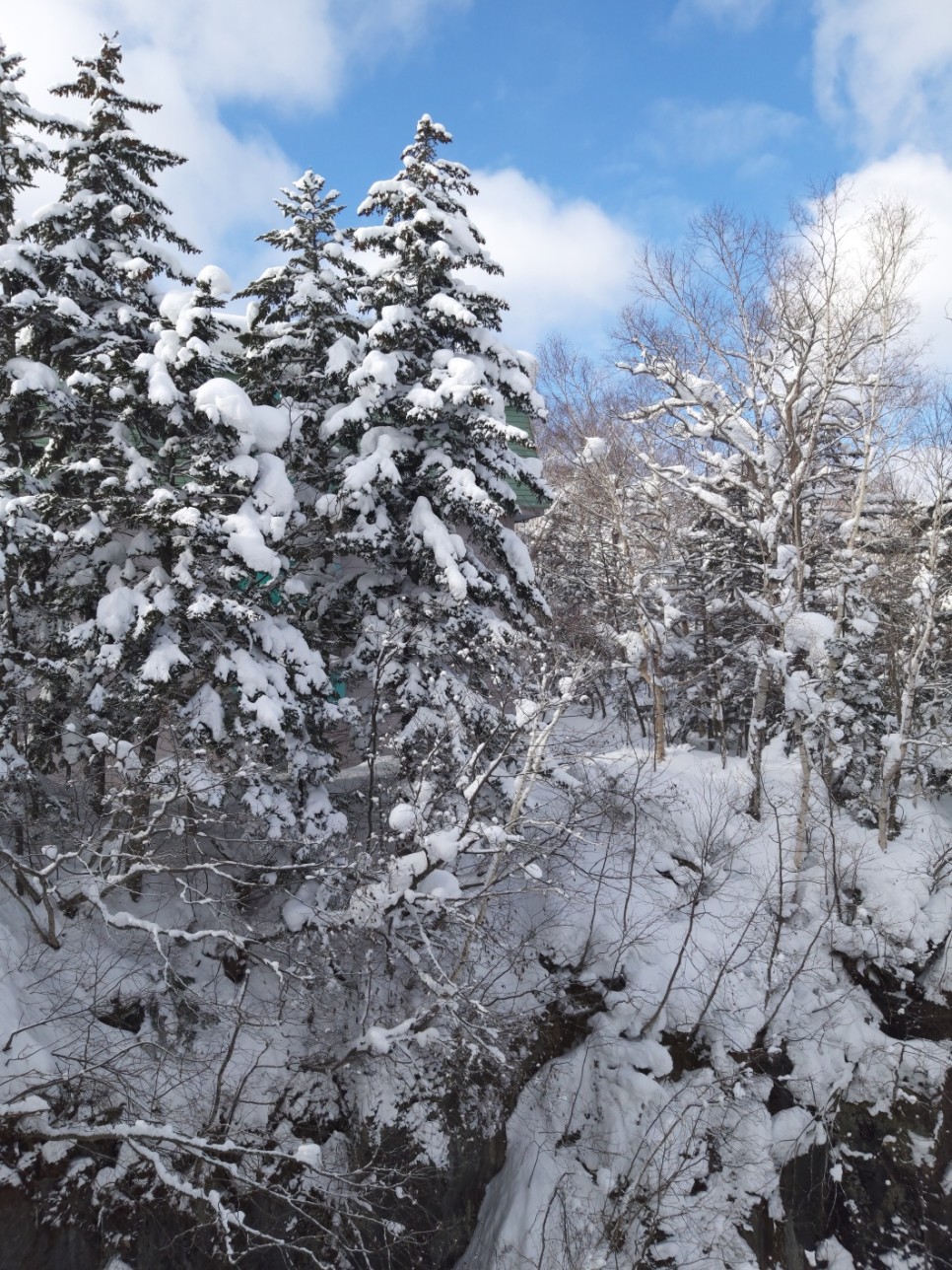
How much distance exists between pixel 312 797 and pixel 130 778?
251 cm

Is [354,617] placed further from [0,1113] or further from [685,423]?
[685,423]

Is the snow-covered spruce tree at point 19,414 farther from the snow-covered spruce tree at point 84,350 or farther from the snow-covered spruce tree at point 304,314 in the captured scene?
the snow-covered spruce tree at point 304,314

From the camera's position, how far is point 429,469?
438 inches

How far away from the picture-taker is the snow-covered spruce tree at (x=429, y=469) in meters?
10.6

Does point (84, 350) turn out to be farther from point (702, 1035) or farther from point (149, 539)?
point (702, 1035)

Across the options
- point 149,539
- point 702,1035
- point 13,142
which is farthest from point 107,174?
point 702,1035

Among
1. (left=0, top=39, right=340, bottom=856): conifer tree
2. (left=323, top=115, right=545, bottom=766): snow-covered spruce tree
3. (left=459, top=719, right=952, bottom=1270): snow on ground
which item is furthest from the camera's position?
(left=323, top=115, right=545, bottom=766): snow-covered spruce tree

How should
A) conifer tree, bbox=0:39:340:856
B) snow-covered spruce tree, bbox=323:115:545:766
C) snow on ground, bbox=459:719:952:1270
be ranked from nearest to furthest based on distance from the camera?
1. conifer tree, bbox=0:39:340:856
2. snow on ground, bbox=459:719:952:1270
3. snow-covered spruce tree, bbox=323:115:545:766

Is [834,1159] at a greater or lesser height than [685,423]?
lesser

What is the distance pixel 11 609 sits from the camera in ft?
32.9

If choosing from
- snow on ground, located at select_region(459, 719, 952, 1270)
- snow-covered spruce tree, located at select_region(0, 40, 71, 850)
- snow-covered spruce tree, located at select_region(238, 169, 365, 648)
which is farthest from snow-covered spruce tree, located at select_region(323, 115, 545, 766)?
snow-covered spruce tree, located at select_region(0, 40, 71, 850)

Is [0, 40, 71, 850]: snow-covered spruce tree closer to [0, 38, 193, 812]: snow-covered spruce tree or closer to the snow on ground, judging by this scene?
[0, 38, 193, 812]: snow-covered spruce tree

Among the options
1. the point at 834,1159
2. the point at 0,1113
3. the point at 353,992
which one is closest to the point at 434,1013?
the point at 353,992

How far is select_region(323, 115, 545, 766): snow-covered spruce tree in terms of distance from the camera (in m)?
10.6
